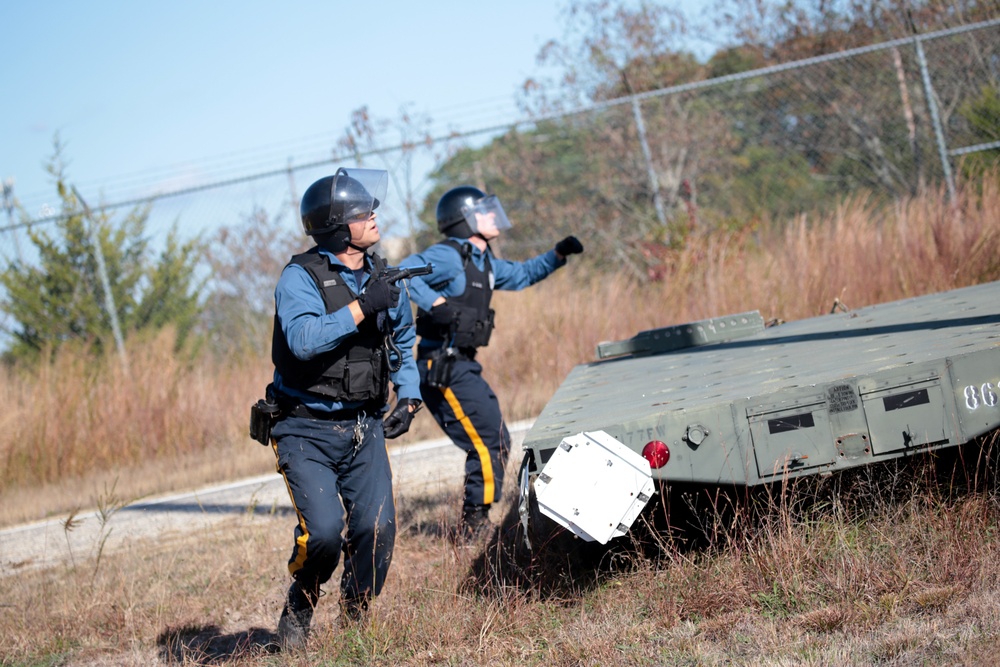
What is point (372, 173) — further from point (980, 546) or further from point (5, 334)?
point (5, 334)

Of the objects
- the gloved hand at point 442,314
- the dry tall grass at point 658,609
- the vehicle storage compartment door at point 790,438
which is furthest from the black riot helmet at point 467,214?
the vehicle storage compartment door at point 790,438

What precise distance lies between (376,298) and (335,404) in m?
0.46

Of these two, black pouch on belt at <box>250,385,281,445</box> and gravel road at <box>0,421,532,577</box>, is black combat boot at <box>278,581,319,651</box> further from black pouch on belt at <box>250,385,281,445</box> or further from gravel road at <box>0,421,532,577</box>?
gravel road at <box>0,421,532,577</box>

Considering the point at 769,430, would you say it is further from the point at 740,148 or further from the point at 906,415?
the point at 740,148

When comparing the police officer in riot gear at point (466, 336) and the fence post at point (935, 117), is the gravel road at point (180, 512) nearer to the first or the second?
the police officer in riot gear at point (466, 336)

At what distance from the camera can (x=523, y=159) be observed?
13.3 meters

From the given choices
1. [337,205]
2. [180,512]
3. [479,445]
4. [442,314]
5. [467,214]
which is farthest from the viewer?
[180,512]

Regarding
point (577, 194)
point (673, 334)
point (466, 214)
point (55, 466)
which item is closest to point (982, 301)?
point (673, 334)

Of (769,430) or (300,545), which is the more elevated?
(769,430)

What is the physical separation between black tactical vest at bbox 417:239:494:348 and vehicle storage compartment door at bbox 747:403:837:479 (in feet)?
7.65

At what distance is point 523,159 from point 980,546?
34.5ft

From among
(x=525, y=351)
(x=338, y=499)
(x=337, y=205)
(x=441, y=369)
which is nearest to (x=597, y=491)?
(x=338, y=499)

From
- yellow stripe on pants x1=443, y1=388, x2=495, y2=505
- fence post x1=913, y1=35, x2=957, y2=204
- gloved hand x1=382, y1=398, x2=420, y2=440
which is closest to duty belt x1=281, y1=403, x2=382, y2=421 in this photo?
gloved hand x1=382, y1=398, x2=420, y2=440

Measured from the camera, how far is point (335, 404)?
378 centimetres
